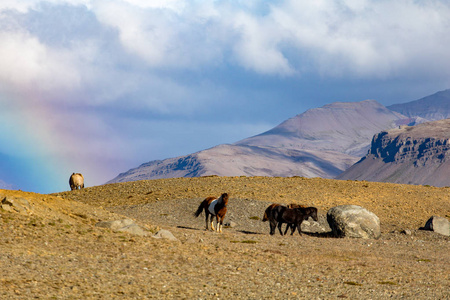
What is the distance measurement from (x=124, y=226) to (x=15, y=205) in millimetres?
5111

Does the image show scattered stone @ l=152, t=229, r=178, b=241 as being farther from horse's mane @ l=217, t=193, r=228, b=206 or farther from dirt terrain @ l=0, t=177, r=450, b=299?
horse's mane @ l=217, t=193, r=228, b=206

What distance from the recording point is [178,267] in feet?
61.9

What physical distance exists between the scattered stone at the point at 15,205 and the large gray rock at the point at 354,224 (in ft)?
59.7

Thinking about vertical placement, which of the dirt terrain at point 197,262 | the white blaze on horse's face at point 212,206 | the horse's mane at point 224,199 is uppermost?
the horse's mane at point 224,199

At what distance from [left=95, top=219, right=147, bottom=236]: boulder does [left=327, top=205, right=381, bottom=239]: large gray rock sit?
13.9 m

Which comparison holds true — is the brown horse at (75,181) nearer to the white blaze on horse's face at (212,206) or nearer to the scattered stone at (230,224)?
the scattered stone at (230,224)

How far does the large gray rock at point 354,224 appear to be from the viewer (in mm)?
33000

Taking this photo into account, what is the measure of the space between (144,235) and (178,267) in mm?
5726

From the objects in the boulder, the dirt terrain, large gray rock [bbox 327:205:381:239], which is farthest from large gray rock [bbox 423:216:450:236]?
the boulder

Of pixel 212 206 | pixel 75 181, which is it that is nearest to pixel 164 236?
pixel 212 206

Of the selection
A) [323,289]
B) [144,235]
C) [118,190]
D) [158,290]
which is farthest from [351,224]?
[118,190]

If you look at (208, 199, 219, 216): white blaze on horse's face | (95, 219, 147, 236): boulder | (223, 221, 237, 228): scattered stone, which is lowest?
(223, 221, 237, 228): scattered stone

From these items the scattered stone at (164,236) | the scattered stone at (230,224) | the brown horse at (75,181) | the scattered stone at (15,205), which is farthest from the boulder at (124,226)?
the brown horse at (75,181)

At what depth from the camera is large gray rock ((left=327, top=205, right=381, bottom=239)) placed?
3300 centimetres
